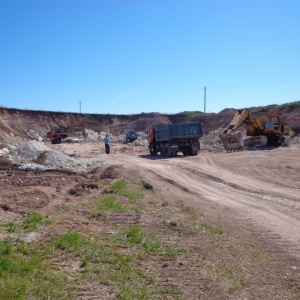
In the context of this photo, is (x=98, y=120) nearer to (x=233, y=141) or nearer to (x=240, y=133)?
(x=233, y=141)

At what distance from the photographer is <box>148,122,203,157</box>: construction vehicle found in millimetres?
28766

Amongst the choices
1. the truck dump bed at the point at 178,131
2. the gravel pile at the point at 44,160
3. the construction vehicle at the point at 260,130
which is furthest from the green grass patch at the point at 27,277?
the construction vehicle at the point at 260,130

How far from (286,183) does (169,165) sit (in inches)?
300

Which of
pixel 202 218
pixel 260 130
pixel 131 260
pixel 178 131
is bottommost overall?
pixel 202 218

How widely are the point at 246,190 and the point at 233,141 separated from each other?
16.4 metres

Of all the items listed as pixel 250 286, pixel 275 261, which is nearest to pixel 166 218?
pixel 275 261

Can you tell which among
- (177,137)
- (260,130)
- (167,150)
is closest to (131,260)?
(177,137)

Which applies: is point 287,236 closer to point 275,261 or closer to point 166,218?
point 275,261

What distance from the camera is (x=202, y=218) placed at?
34.7 ft

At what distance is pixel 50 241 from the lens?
25.5ft

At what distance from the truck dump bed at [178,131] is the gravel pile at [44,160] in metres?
5.86

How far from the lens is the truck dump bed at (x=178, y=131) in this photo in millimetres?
28656

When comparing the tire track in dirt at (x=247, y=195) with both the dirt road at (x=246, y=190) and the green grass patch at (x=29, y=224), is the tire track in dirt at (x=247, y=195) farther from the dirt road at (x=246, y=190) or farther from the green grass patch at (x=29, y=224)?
the green grass patch at (x=29, y=224)

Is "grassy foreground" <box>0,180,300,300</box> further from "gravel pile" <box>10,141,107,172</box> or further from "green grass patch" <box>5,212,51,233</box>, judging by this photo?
"gravel pile" <box>10,141,107,172</box>
